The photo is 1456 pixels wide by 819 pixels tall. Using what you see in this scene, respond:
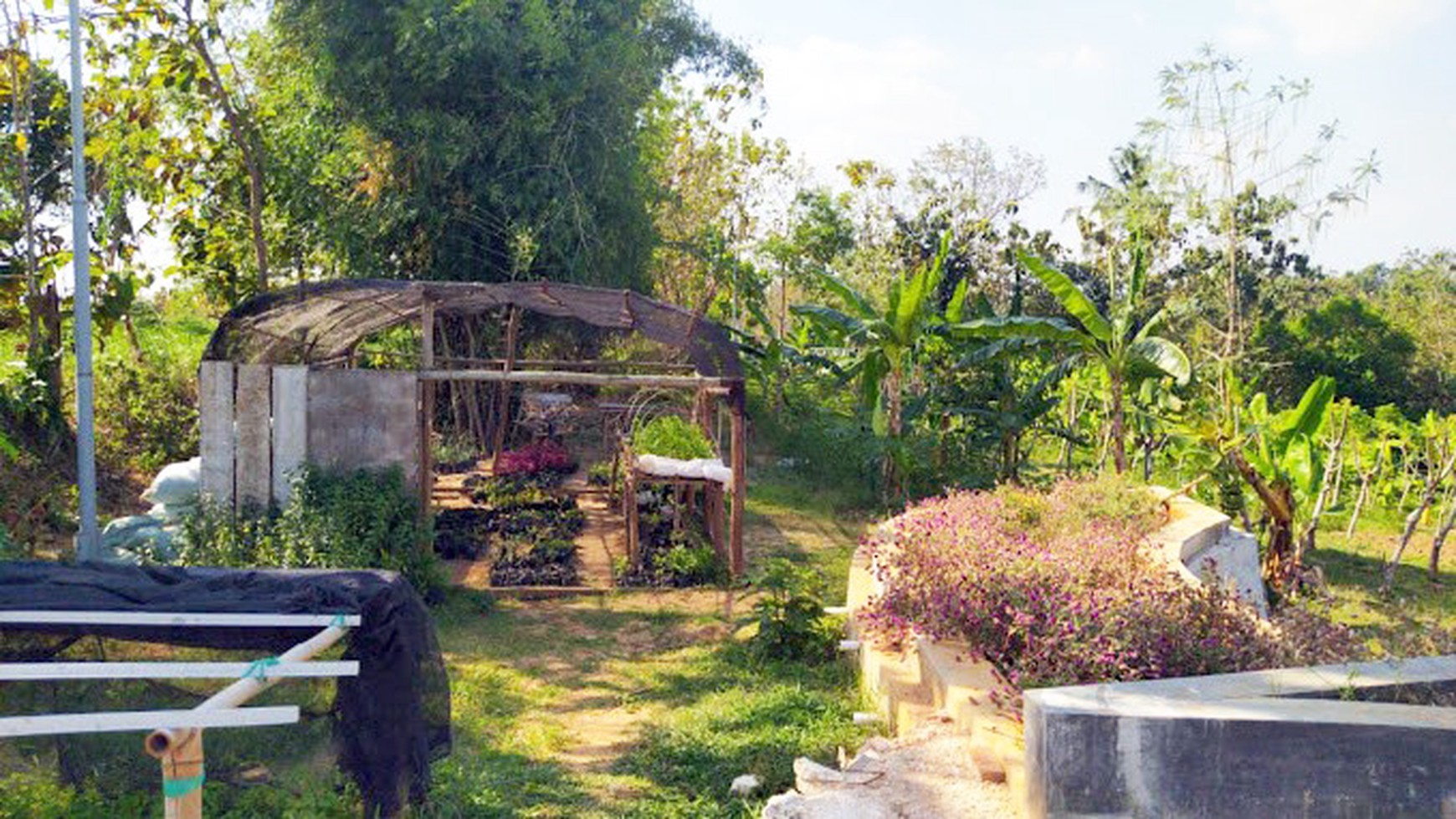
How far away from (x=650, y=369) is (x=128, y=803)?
40.7 feet

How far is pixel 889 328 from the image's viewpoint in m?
13.9

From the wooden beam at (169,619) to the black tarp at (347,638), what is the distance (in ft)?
0.27

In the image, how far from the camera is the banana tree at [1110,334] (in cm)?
1245

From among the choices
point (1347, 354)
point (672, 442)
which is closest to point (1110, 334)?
point (672, 442)

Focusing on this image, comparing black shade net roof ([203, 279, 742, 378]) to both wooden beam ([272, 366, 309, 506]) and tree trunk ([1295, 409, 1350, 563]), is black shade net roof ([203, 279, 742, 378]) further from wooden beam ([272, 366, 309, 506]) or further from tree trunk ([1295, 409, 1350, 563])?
tree trunk ([1295, 409, 1350, 563])

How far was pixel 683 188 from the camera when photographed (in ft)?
80.0

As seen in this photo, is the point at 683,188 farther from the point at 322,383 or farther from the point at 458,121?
the point at 322,383

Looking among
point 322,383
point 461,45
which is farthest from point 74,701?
point 461,45

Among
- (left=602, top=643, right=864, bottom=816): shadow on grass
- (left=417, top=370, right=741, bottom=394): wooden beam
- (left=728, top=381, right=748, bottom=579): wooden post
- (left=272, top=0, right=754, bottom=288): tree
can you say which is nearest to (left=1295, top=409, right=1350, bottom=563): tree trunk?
(left=728, top=381, right=748, bottom=579): wooden post

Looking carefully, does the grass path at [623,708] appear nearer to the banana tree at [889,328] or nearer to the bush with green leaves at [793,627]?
the bush with green leaves at [793,627]

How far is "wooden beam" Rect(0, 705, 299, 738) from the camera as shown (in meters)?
3.48

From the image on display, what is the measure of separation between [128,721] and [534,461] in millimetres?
11324

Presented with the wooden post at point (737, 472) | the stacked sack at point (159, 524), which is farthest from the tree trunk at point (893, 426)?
the stacked sack at point (159, 524)

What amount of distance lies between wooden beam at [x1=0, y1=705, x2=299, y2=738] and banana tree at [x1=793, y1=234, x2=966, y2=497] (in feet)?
35.3
